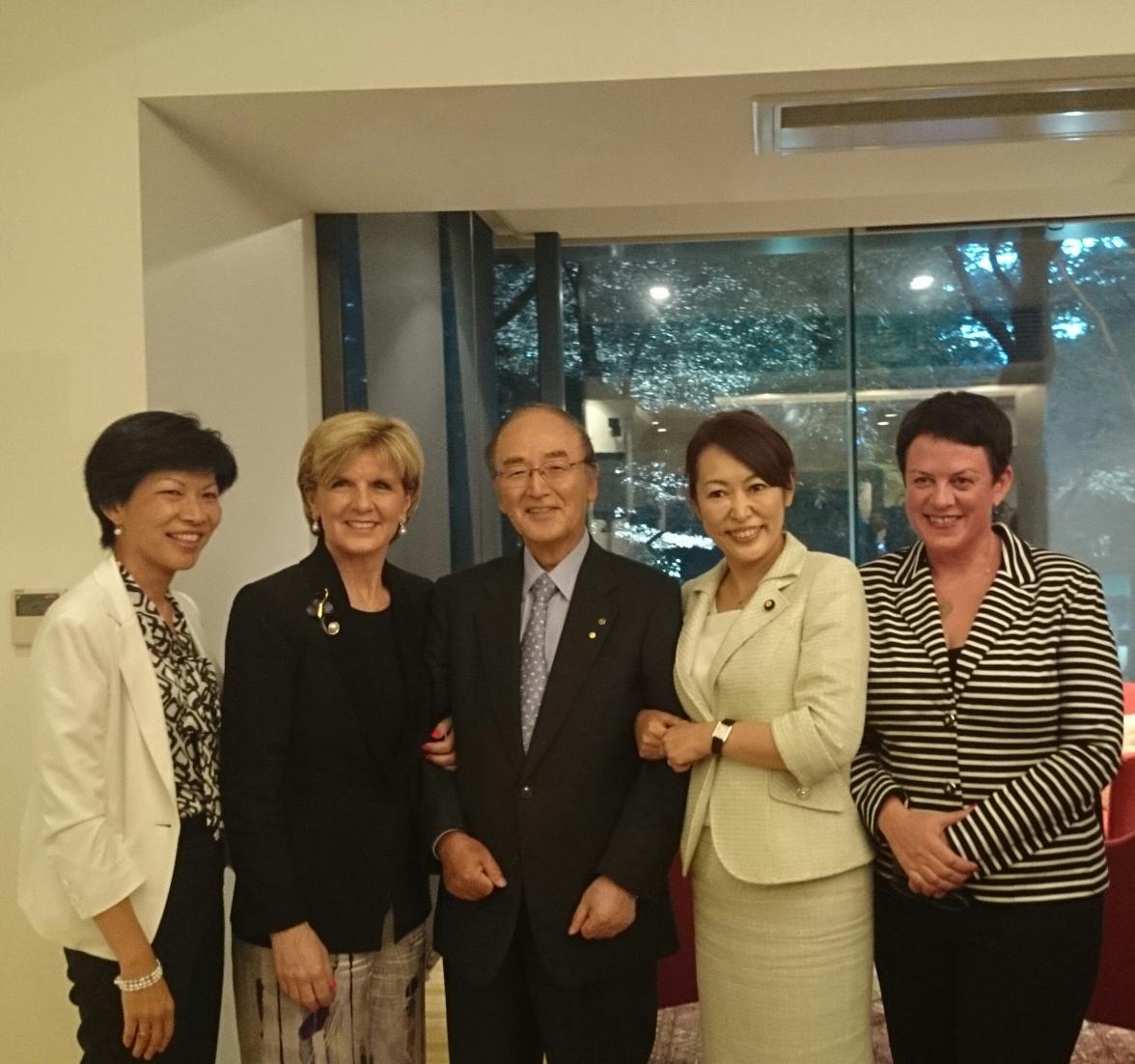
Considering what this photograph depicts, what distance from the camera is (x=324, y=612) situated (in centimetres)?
211

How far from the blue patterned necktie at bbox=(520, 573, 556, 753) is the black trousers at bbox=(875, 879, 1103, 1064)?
2.29 feet

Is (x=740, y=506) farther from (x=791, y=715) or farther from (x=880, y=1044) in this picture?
(x=880, y=1044)

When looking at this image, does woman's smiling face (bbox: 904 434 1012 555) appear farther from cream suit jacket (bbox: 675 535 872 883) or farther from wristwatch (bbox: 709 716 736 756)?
wristwatch (bbox: 709 716 736 756)

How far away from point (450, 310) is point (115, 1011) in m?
3.55

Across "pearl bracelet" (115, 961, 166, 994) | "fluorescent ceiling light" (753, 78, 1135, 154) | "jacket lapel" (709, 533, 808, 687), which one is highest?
"fluorescent ceiling light" (753, 78, 1135, 154)

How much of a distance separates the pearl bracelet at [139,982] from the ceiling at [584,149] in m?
1.79

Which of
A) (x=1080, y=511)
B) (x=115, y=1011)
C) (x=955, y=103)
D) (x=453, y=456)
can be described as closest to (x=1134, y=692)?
(x=1080, y=511)

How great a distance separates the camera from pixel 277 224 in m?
3.48

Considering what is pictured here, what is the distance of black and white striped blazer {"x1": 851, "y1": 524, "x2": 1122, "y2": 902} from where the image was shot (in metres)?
1.94

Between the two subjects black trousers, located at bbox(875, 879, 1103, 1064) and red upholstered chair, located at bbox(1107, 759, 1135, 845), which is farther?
red upholstered chair, located at bbox(1107, 759, 1135, 845)

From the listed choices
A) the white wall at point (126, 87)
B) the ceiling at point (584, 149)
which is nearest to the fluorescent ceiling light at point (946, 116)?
the ceiling at point (584, 149)

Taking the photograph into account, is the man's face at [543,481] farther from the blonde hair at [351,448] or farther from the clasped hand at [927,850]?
the clasped hand at [927,850]

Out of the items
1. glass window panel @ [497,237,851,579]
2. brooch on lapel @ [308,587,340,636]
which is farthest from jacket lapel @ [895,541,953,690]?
glass window panel @ [497,237,851,579]

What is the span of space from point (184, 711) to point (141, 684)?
123 millimetres
